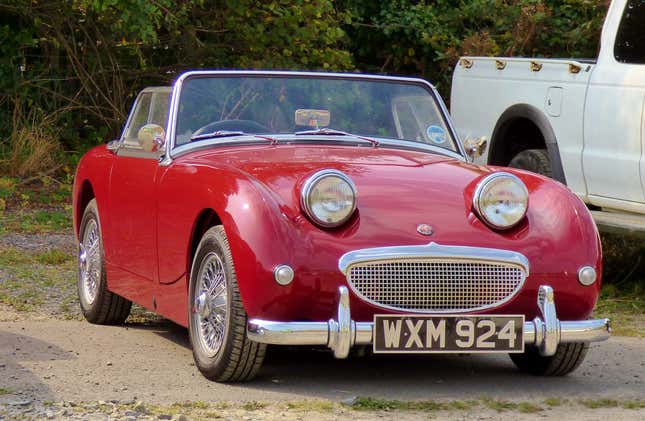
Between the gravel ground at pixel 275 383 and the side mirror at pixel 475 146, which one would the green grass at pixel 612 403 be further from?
the side mirror at pixel 475 146

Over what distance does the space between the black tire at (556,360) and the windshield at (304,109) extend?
50.6 inches

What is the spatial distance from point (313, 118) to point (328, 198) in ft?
4.43

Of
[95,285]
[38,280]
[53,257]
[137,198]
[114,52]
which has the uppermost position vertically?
[137,198]

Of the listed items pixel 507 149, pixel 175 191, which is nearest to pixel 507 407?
pixel 175 191

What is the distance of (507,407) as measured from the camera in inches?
213

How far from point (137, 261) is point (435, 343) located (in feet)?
6.73

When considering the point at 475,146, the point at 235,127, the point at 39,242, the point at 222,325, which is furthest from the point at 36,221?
the point at 222,325

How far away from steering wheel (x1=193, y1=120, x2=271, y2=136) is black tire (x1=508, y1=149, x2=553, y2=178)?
2.95 meters

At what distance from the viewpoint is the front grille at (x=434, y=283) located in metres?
5.54

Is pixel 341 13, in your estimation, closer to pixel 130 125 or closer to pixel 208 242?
pixel 130 125

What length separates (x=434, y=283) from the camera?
558 centimetres

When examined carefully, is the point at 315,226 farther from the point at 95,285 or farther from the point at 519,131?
the point at 519,131

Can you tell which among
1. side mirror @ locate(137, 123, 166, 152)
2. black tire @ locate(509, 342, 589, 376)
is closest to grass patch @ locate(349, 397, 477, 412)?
black tire @ locate(509, 342, 589, 376)

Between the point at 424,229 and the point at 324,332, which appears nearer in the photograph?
the point at 324,332
